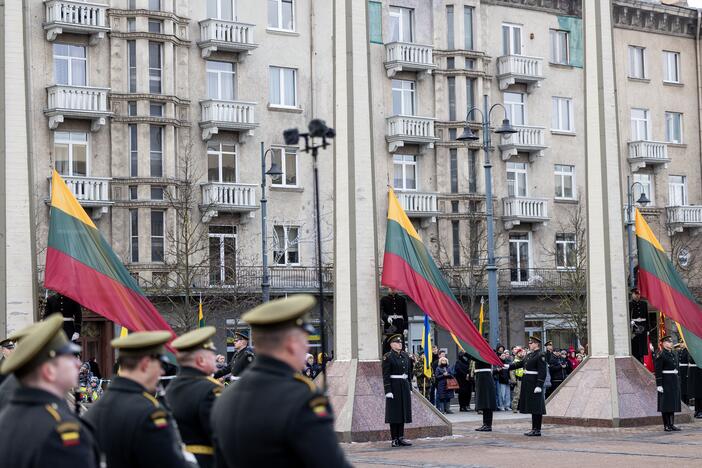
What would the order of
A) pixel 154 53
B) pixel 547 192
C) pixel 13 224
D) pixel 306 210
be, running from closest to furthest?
1. pixel 13 224
2. pixel 154 53
3. pixel 306 210
4. pixel 547 192

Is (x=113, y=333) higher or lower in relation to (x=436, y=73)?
lower

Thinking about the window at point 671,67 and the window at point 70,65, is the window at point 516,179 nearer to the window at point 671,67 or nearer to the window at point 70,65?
the window at point 671,67

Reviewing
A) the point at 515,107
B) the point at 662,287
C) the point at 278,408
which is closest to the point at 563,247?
the point at 515,107

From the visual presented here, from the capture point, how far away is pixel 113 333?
142 feet

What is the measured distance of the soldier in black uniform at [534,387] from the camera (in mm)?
22562

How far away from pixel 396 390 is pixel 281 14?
29.1m

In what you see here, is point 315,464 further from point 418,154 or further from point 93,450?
point 418,154

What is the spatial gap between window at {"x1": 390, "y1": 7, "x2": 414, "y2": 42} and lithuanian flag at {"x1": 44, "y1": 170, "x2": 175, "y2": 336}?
3347 centimetres

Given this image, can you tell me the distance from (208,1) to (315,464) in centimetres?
4187

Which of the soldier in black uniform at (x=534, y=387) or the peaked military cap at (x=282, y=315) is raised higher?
the peaked military cap at (x=282, y=315)

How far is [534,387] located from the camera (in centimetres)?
2258

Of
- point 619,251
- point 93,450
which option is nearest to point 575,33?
point 619,251

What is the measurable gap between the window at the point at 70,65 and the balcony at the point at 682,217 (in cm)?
2703

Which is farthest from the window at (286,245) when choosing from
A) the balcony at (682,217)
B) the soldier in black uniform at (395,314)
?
the soldier in black uniform at (395,314)
